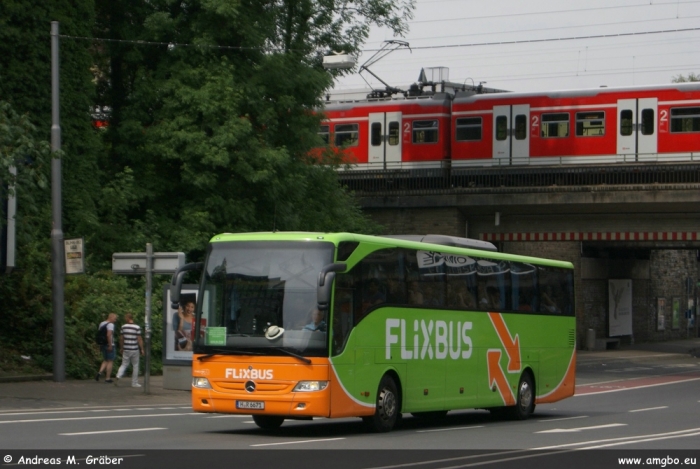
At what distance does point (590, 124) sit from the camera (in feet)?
139

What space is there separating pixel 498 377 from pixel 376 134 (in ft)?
87.6

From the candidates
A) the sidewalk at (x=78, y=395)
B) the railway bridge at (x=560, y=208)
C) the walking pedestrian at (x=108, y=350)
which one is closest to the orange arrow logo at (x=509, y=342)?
the sidewalk at (x=78, y=395)

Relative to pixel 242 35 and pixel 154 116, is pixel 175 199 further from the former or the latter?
pixel 242 35

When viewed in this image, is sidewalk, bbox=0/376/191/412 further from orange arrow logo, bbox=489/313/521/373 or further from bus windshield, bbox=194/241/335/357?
orange arrow logo, bbox=489/313/521/373

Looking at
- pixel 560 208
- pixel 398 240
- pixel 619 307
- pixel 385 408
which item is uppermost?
A: pixel 560 208

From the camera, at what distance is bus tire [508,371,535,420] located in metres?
21.5

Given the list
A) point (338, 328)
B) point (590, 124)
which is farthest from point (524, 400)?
point (590, 124)

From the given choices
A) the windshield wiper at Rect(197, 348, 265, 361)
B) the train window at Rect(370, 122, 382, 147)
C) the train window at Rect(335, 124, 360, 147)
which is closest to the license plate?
the windshield wiper at Rect(197, 348, 265, 361)

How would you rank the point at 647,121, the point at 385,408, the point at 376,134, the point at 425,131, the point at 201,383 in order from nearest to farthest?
the point at 201,383 < the point at 385,408 < the point at 647,121 < the point at 425,131 < the point at 376,134

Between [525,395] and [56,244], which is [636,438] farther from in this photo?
[56,244]

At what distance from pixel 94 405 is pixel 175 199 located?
47.8 feet

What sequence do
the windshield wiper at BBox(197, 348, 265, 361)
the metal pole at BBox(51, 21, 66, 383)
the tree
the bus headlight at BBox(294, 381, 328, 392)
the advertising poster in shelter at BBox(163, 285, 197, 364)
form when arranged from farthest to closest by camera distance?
the tree → the metal pole at BBox(51, 21, 66, 383) → the advertising poster in shelter at BBox(163, 285, 197, 364) → the windshield wiper at BBox(197, 348, 265, 361) → the bus headlight at BBox(294, 381, 328, 392)

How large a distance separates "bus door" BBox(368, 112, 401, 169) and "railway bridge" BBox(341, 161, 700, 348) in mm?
541

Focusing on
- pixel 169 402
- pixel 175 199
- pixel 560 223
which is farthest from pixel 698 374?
pixel 169 402
